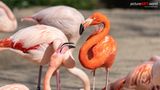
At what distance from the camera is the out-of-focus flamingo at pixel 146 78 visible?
3.57 meters

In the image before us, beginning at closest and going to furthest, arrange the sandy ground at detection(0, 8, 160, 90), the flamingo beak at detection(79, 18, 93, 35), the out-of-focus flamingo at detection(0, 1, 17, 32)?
1. the flamingo beak at detection(79, 18, 93, 35)
2. the out-of-focus flamingo at detection(0, 1, 17, 32)
3. the sandy ground at detection(0, 8, 160, 90)

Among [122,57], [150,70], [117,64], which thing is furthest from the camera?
[122,57]

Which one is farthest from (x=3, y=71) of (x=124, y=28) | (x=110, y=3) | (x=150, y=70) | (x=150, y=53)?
(x=110, y=3)

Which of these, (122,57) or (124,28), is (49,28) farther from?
(124,28)

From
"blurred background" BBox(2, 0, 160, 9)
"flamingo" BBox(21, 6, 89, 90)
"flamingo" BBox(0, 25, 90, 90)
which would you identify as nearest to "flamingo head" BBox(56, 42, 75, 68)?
"flamingo" BBox(0, 25, 90, 90)

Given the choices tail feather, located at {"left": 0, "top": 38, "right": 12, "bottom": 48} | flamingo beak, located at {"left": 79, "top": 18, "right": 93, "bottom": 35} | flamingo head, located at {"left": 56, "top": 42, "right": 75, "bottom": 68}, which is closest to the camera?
flamingo head, located at {"left": 56, "top": 42, "right": 75, "bottom": 68}

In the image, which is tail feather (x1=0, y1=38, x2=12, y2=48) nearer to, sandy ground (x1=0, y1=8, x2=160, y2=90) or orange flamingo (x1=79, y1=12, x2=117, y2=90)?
orange flamingo (x1=79, y1=12, x2=117, y2=90)

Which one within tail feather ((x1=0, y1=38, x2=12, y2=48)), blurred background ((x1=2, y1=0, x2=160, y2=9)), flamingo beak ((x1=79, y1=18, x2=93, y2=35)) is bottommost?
tail feather ((x1=0, y1=38, x2=12, y2=48))

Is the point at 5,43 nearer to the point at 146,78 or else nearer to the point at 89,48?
the point at 89,48

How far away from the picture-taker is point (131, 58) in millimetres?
7227

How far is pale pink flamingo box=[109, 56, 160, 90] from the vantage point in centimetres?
357

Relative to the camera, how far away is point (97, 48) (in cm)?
402

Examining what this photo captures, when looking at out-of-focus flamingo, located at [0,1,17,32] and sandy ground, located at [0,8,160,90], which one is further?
sandy ground, located at [0,8,160,90]

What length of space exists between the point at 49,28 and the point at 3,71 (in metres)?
2.35
